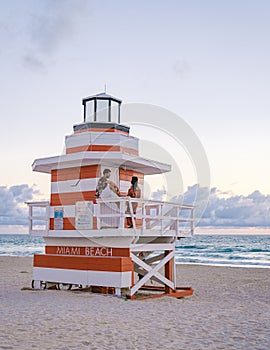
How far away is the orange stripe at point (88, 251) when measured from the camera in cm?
1263

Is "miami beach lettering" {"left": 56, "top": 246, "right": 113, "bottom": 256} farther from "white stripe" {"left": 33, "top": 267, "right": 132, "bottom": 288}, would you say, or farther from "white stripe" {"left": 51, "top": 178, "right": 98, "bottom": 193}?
"white stripe" {"left": 51, "top": 178, "right": 98, "bottom": 193}

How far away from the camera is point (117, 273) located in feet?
40.5

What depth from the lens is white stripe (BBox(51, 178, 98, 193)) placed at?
13250 millimetres

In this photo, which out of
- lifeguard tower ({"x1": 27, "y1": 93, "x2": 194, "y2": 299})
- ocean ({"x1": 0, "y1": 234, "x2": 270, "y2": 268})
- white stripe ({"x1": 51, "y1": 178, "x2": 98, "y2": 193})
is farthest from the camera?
ocean ({"x1": 0, "y1": 234, "x2": 270, "y2": 268})

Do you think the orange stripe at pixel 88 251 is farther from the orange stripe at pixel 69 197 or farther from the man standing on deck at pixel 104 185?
the man standing on deck at pixel 104 185

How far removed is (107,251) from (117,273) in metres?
0.79

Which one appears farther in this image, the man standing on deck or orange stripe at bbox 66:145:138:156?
orange stripe at bbox 66:145:138:156

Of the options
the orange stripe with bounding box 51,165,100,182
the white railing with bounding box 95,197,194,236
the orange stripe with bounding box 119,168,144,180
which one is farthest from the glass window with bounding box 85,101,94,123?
the white railing with bounding box 95,197,194,236

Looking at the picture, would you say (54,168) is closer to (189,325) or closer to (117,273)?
(117,273)

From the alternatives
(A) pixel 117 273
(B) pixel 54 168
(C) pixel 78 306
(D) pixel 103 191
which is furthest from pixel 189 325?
(B) pixel 54 168

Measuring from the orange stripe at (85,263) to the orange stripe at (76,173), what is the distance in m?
2.16

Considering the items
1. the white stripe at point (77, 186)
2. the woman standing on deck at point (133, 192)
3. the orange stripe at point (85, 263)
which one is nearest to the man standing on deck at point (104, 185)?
the white stripe at point (77, 186)

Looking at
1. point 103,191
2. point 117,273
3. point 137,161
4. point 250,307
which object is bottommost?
point 250,307

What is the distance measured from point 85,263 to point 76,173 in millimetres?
2455
